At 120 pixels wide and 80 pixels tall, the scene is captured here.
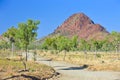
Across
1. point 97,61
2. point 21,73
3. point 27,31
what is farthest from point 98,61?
point 21,73

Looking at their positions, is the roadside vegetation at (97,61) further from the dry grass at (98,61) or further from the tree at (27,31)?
the tree at (27,31)

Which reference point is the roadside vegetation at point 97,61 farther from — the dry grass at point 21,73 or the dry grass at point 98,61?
the dry grass at point 21,73

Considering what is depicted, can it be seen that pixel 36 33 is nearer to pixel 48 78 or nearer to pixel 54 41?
pixel 48 78

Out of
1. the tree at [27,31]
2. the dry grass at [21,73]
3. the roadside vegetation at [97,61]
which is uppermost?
the tree at [27,31]

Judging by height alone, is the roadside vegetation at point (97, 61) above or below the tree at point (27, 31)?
below

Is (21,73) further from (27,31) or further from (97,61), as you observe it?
(97,61)

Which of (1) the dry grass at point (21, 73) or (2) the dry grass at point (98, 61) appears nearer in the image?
(1) the dry grass at point (21, 73)

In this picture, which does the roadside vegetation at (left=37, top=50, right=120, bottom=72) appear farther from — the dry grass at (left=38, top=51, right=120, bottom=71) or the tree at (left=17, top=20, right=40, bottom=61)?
the tree at (left=17, top=20, right=40, bottom=61)

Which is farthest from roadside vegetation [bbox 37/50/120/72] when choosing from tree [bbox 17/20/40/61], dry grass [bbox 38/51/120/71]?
tree [bbox 17/20/40/61]

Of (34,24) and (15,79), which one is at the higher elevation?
(34,24)

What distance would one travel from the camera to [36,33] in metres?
41.6

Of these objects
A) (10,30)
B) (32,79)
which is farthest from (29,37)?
(10,30)

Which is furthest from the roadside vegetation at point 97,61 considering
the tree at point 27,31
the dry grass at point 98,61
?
the tree at point 27,31

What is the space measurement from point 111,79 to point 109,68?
44.3 ft
